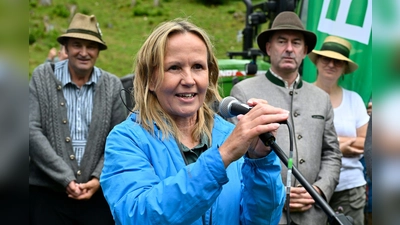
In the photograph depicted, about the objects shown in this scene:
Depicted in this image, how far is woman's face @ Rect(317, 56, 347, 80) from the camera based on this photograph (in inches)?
182

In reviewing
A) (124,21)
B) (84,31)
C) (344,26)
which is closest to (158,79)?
(84,31)

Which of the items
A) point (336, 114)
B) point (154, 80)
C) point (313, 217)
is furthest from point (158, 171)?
point (336, 114)

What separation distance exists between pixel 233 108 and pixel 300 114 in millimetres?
1800

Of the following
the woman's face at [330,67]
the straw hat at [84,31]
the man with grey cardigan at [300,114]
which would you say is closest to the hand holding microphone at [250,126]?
the man with grey cardigan at [300,114]

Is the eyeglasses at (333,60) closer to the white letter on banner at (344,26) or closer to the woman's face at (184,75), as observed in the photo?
the white letter on banner at (344,26)

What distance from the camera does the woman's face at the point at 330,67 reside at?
461 cm

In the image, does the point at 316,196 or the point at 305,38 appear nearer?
the point at 316,196

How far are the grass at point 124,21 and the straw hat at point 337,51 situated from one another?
1212 cm

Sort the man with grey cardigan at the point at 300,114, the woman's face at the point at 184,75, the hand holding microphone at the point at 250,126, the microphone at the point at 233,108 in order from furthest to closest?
the man with grey cardigan at the point at 300,114, the woman's face at the point at 184,75, the microphone at the point at 233,108, the hand holding microphone at the point at 250,126

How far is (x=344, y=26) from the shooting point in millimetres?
5078

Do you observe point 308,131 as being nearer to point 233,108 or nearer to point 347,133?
point 347,133

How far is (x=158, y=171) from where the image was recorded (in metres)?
2.06

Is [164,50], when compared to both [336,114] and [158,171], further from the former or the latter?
[336,114]

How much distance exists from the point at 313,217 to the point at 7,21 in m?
2.74
